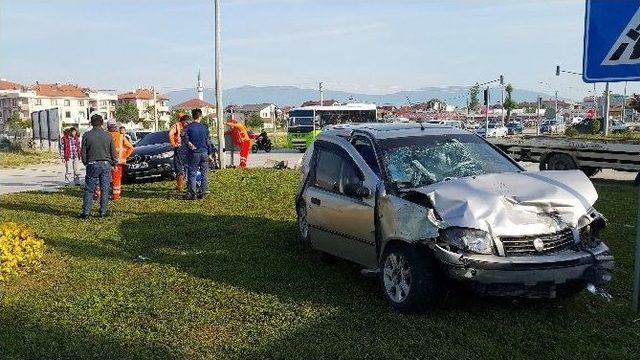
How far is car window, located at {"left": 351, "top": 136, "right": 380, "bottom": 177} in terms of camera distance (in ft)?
19.8

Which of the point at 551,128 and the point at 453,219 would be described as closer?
the point at 453,219

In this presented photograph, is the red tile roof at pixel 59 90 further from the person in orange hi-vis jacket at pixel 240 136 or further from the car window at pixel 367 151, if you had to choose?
the car window at pixel 367 151

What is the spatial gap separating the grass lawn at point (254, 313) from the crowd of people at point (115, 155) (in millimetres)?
2035

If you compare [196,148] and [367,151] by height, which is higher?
[367,151]

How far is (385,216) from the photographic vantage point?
217 inches

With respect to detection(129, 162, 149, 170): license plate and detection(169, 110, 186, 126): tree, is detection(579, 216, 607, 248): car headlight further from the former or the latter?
detection(129, 162, 149, 170): license plate

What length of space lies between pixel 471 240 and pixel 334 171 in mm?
2185

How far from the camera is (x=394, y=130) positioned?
6.64 meters

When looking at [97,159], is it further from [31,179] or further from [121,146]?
[31,179]

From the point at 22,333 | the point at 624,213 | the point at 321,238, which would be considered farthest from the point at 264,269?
the point at 624,213

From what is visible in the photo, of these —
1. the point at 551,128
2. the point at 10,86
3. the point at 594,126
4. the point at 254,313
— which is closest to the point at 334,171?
the point at 254,313

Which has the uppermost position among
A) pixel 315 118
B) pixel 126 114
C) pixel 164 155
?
pixel 126 114

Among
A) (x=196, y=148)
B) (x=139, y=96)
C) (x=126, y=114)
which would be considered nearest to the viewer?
(x=196, y=148)

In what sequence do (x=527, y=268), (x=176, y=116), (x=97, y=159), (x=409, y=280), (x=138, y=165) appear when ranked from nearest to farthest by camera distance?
(x=527, y=268) → (x=409, y=280) → (x=97, y=159) → (x=138, y=165) → (x=176, y=116)
